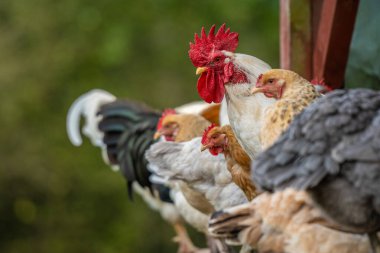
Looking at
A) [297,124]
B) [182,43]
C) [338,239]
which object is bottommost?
[338,239]

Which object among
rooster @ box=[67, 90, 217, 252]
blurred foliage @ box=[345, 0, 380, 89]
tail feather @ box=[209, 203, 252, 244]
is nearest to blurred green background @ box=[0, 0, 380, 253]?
rooster @ box=[67, 90, 217, 252]

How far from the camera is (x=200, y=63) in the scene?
153 inches

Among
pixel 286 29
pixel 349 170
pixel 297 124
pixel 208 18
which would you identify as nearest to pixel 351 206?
pixel 349 170

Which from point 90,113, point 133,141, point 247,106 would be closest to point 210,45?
point 247,106

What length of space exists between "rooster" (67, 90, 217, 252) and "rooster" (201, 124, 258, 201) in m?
1.52

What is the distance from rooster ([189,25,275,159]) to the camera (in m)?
3.64

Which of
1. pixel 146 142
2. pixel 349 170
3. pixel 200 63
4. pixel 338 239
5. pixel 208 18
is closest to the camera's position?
pixel 349 170

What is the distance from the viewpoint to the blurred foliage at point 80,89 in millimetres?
9594

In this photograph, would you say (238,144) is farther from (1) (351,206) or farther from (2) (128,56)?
(2) (128,56)

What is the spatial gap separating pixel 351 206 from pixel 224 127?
1.35m

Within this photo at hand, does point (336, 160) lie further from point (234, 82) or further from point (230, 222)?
point (234, 82)

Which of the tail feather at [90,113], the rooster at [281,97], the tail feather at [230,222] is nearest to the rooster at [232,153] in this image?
the rooster at [281,97]

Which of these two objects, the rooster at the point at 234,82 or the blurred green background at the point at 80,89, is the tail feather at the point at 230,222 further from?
the blurred green background at the point at 80,89

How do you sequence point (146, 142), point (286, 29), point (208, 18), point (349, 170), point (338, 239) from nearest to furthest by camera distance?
point (349, 170)
point (338, 239)
point (286, 29)
point (146, 142)
point (208, 18)
